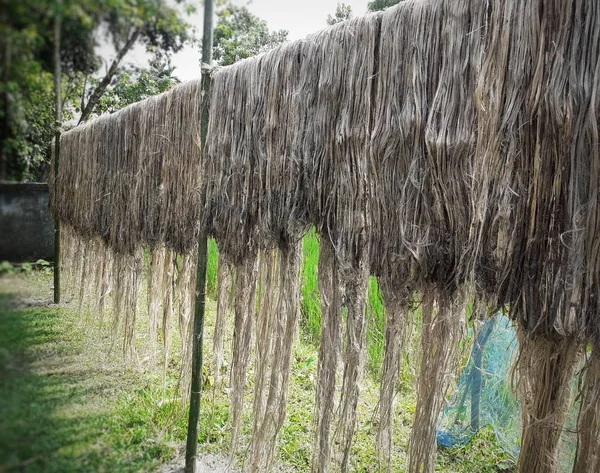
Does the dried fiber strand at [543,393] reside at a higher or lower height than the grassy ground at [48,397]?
lower

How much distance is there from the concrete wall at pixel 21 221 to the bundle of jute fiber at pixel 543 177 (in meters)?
1.16

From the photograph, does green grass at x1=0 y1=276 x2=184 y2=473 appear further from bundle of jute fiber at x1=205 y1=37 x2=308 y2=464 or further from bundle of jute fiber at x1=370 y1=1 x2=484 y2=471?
bundle of jute fiber at x1=205 y1=37 x2=308 y2=464

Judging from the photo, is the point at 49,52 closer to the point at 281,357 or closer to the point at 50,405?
the point at 50,405

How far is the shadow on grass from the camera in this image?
0.93ft

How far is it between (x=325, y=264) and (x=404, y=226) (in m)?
0.45

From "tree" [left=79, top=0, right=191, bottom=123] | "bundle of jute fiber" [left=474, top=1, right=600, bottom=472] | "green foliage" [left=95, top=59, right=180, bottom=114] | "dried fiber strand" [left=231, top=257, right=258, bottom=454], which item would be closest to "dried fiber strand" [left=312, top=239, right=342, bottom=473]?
"dried fiber strand" [left=231, top=257, right=258, bottom=454]

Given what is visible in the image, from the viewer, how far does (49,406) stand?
34 centimetres

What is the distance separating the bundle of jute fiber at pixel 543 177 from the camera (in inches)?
43.1

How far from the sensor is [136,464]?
1.55 feet

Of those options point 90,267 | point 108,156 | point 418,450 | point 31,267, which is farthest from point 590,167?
point 90,267

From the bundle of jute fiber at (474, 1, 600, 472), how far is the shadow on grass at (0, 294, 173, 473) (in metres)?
1.11

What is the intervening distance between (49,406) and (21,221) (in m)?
0.14

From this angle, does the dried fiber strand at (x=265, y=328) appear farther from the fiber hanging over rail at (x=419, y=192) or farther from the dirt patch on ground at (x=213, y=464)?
the dirt patch on ground at (x=213, y=464)

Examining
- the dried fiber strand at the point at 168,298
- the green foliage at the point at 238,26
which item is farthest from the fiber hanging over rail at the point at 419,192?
the dried fiber strand at the point at 168,298
